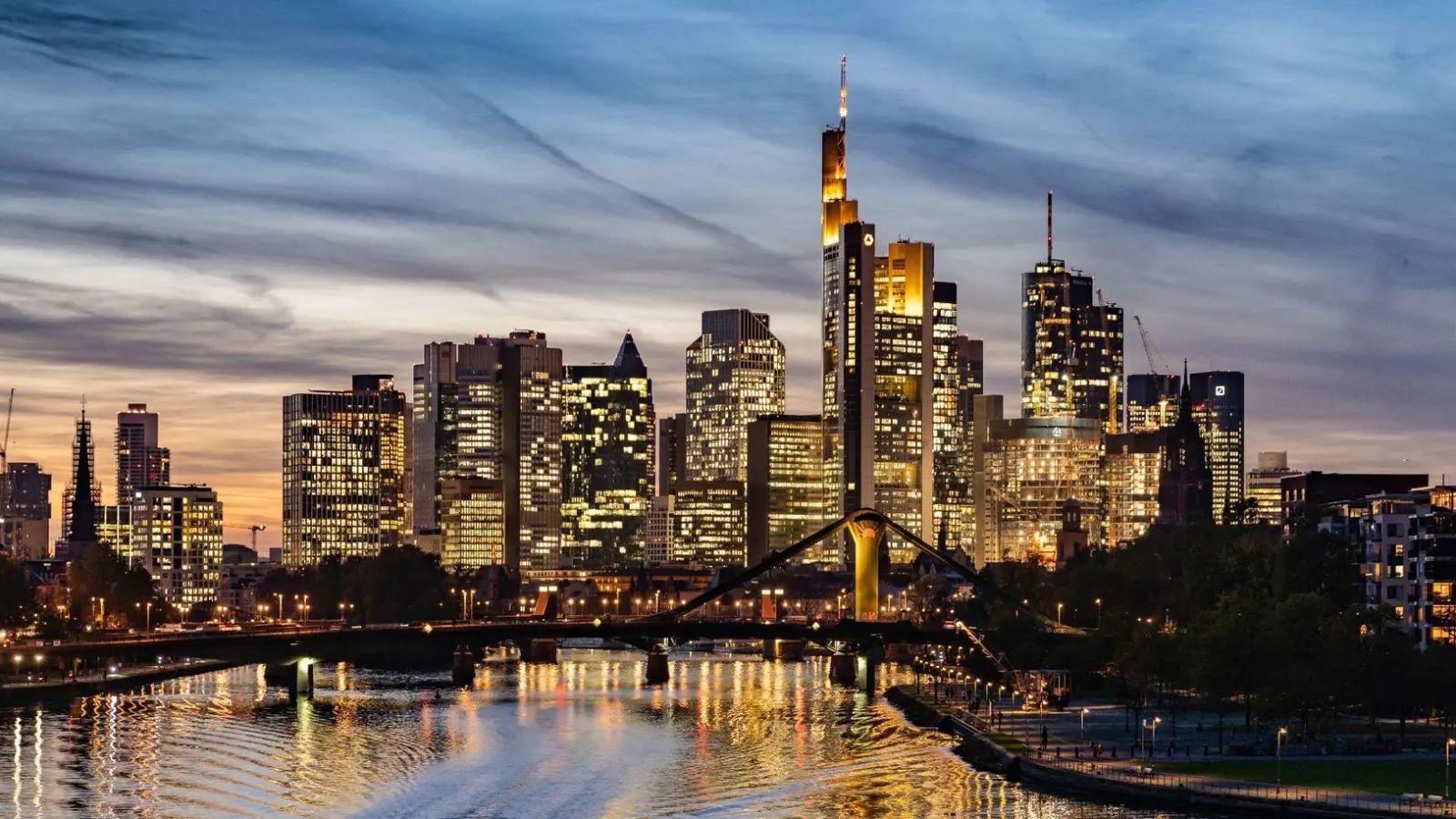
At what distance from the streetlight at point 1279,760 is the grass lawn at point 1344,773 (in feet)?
0.76

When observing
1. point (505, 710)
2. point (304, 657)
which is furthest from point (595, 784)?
point (304, 657)

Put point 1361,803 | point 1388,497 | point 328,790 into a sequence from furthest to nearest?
point 1388,497 → point 328,790 → point 1361,803

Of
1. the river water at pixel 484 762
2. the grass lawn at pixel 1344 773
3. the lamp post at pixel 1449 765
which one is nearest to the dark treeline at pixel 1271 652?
the lamp post at pixel 1449 765

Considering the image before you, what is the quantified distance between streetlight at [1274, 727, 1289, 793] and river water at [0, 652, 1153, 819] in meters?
7.29

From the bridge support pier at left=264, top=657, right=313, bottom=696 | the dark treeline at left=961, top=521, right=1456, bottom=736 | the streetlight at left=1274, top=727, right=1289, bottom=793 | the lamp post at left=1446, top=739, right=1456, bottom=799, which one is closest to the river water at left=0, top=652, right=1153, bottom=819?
the bridge support pier at left=264, top=657, right=313, bottom=696

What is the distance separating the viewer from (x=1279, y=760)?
11438 centimetres

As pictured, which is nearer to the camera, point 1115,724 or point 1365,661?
point 1365,661

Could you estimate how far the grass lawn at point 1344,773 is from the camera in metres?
105

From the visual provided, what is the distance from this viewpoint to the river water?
367ft

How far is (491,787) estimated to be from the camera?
120 metres

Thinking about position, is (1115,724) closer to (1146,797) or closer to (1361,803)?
(1146,797)

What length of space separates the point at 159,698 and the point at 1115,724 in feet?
246

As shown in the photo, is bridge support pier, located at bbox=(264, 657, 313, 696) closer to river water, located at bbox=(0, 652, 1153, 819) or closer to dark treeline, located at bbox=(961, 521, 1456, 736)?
river water, located at bbox=(0, 652, 1153, 819)

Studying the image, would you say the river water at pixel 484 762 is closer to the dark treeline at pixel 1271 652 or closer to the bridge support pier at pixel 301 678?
the bridge support pier at pixel 301 678
